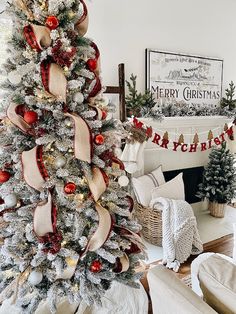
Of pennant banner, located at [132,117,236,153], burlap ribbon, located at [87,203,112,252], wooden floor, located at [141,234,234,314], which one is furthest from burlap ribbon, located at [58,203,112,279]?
pennant banner, located at [132,117,236,153]

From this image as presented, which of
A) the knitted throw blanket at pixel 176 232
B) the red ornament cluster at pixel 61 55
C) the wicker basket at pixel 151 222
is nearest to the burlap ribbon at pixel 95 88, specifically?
the red ornament cluster at pixel 61 55

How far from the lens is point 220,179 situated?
10.3 ft

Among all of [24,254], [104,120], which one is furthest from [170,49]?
[24,254]

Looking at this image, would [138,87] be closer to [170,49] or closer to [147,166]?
[170,49]

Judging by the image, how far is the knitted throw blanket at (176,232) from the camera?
2256mm

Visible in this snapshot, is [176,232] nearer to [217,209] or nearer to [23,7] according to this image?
[217,209]

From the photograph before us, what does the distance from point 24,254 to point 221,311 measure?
0.84 meters

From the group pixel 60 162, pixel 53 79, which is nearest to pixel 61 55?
pixel 53 79

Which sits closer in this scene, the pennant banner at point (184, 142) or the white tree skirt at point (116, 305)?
the white tree skirt at point (116, 305)

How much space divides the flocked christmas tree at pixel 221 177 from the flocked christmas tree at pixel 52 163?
7.69 feet

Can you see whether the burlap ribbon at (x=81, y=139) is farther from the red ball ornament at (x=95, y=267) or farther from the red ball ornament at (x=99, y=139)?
the red ball ornament at (x=95, y=267)

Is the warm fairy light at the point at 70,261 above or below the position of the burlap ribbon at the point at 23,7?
below

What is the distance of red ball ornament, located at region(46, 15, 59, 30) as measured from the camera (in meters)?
1.02

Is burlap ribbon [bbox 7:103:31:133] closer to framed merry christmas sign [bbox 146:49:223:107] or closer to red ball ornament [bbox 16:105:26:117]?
red ball ornament [bbox 16:105:26:117]
